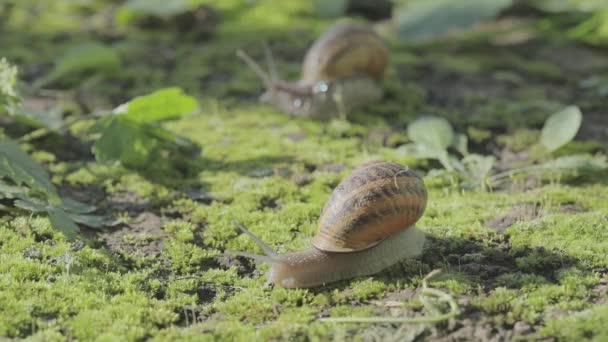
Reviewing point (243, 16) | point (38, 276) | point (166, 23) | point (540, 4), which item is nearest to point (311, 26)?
point (243, 16)

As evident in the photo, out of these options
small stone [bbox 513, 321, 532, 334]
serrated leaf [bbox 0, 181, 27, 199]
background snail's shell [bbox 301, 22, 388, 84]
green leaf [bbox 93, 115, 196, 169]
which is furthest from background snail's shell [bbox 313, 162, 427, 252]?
background snail's shell [bbox 301, 22, 388, 84]

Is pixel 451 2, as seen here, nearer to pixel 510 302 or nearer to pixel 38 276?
pixel 510 302

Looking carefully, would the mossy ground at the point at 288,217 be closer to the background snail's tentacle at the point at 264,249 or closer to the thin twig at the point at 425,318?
the thin twig at the point at 425,318

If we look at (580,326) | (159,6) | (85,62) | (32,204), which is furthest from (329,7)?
(580,326)

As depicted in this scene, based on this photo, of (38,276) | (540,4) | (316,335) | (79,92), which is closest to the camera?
(316,335)

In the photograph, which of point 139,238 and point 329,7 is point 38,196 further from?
point 329,7

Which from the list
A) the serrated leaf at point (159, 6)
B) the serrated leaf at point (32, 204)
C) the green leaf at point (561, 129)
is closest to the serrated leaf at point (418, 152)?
the green leaf at point (561, 129)

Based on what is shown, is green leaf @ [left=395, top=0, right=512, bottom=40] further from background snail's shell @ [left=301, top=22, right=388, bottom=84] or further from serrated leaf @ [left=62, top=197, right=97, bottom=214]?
serrated leaf @ [left=62, top=197, right=97, bottom=214]
